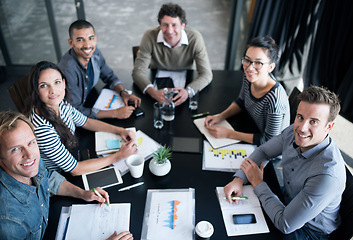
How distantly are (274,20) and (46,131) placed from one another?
3.10 metres

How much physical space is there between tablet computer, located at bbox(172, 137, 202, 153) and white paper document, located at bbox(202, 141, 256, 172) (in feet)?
0.14

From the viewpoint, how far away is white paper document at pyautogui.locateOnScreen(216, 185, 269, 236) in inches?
48.9

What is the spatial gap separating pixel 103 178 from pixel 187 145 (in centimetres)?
53

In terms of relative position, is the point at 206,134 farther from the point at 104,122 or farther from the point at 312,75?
the point at 312,75

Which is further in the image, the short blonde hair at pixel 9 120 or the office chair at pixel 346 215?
the office chair at pixel 346 215

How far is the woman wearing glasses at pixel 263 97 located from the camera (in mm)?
1706

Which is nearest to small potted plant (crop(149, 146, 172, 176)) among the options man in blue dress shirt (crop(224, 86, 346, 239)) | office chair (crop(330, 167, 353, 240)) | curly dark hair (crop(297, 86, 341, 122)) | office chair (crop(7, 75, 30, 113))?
man in blue dress shirt (crop(224, 86, 346, 239))

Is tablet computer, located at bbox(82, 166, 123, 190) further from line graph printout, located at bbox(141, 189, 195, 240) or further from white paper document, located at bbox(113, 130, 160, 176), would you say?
line graph printout, located at bbox(141, 189, 195, 240)

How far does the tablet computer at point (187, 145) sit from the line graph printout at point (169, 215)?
0.99ft

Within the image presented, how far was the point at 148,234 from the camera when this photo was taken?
48.0 inches

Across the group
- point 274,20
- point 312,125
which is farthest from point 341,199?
point 274,20

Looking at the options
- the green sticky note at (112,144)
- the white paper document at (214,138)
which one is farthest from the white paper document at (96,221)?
the white paper document at (214,138)

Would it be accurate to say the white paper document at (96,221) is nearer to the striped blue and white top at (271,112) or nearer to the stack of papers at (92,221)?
the stack of papers at (92,221)

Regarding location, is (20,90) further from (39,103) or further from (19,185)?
(19,185)
